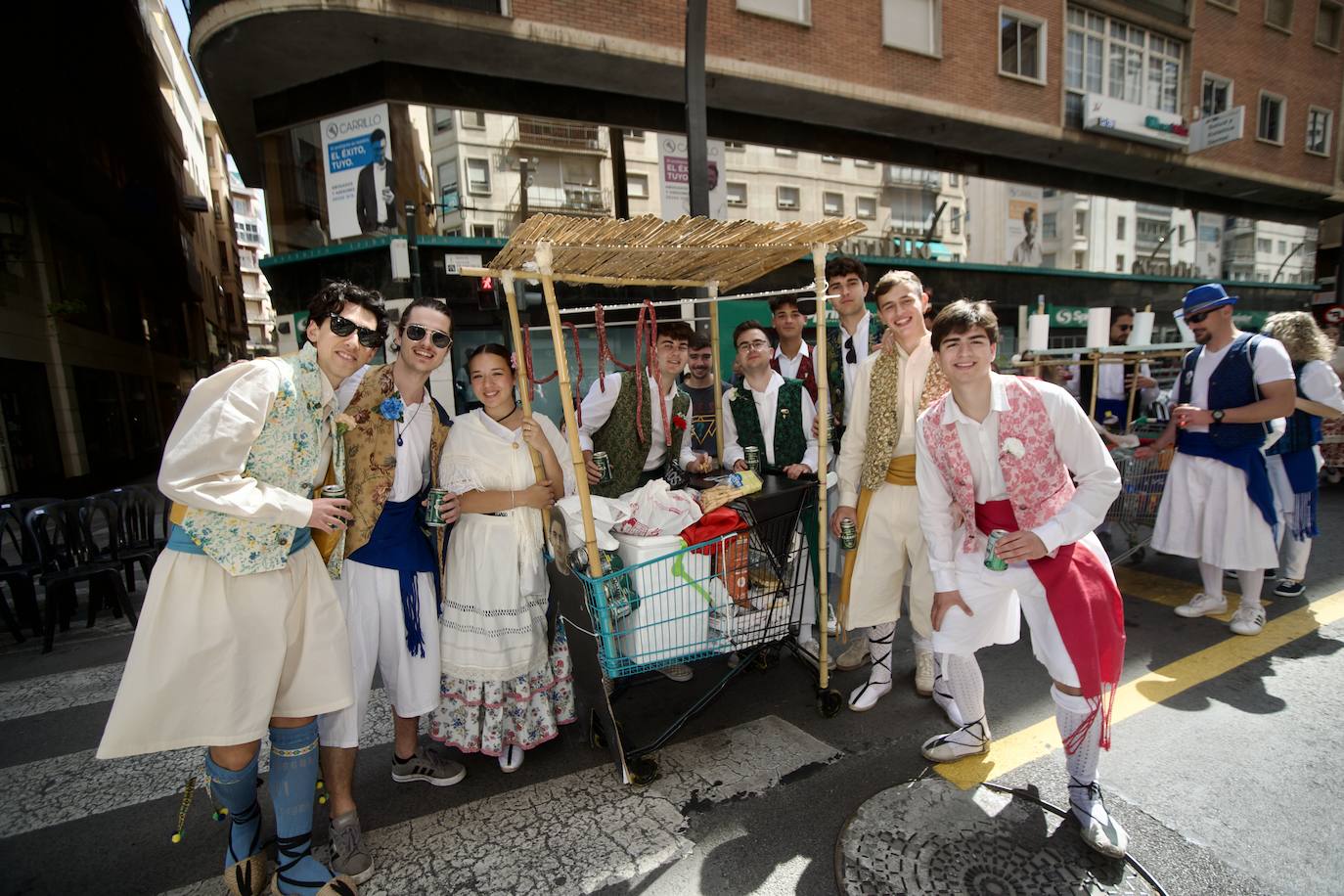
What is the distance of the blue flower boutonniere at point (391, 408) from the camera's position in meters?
2.67

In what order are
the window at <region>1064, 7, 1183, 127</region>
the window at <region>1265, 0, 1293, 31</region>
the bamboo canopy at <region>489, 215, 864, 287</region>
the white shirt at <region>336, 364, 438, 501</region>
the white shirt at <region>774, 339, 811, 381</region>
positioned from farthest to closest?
the window at <region>1265, 0, 1293, 31</region> < the window at <region>1064, 7, 1183, 127</region> < the white shirt at <region>774, 339, 811, 381</region> < the white shirt at <region>336, 364, 438, 501</region> < the bamboo canopy at <region>489, 215, 864, 287</region>

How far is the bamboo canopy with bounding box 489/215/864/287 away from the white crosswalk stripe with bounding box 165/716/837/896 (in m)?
2.25

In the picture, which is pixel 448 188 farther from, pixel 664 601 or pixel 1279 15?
pixel 1279 15

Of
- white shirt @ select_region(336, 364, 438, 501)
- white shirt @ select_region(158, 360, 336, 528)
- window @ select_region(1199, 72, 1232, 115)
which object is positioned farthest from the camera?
window @ select_region(1199, 72, 1232, 115)

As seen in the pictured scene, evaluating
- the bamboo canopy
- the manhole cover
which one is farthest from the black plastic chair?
the manhole cover

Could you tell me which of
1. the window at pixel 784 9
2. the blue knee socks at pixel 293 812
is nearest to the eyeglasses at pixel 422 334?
the blue knee socks at pixel 293 812

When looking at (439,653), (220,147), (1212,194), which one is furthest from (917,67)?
(220,147)

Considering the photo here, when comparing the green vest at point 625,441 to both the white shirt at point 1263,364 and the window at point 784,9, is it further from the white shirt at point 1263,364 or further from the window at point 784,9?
the window at point 784,9

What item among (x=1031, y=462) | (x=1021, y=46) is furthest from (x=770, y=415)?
(x=1021, y=46)

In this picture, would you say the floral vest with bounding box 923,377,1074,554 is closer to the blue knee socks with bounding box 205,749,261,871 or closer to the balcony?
the blue knee socks with bounding box 205,749,261,871

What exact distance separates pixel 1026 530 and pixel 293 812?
2.87 metres

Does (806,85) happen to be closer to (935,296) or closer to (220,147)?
(935,296)

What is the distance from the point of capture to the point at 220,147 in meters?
41.2

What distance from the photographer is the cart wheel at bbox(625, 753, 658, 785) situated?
2.86 meters
